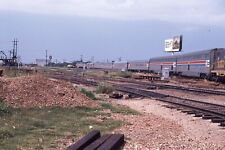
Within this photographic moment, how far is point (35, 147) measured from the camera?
488 inches

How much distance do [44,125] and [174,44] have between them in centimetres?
12210

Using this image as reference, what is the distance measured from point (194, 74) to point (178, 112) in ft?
131

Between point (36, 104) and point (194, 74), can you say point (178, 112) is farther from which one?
point (194, 74)

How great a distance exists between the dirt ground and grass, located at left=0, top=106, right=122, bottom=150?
0.99 meters

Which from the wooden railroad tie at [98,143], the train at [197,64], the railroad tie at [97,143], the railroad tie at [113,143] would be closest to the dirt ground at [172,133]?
the railroad tie at [113,143]

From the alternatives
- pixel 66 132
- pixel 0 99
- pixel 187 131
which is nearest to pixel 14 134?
pixel 66 132

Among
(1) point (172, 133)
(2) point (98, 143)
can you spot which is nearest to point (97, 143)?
(2) point (98, 143)

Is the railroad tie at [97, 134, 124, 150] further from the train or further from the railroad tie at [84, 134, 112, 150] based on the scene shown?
the train

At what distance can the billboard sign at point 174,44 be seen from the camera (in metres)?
134

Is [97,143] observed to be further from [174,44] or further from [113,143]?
[174,44]

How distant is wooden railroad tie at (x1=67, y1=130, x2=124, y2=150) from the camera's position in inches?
444

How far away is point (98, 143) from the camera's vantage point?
12.0 meters

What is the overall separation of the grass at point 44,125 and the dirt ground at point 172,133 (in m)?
0.99

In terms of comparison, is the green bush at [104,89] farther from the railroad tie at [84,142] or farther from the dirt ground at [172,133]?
the railroad tie at [84,142]
